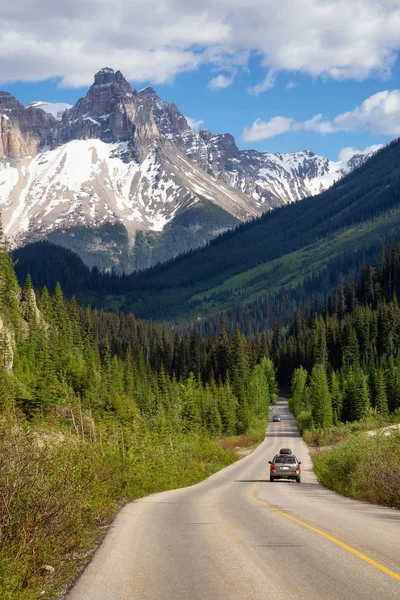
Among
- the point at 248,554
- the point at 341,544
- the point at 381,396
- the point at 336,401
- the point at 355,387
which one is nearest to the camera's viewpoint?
the point at 248,554

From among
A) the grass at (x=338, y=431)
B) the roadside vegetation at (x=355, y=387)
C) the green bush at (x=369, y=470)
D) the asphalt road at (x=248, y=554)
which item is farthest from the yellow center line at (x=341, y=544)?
the grass at (x=338, y=431)

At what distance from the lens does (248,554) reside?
1323 cm

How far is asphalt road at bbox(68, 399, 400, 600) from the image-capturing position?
10328 mm

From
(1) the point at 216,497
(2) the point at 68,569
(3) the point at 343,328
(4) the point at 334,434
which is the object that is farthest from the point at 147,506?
(3) the point at 343,328

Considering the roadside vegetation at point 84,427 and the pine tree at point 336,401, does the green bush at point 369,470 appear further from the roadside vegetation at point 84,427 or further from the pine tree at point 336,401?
the pine tree at point 336,401

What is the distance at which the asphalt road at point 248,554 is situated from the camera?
10.3 metres

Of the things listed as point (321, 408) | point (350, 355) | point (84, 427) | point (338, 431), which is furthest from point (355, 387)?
point (84, 427)

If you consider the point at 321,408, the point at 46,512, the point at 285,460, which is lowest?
the point at 285,460

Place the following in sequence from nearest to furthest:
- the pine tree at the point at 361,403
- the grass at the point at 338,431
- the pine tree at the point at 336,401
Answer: the grass at the point at 338,431 → the pine tree at the point at 361,403 → the pine tree at the point at 336,401

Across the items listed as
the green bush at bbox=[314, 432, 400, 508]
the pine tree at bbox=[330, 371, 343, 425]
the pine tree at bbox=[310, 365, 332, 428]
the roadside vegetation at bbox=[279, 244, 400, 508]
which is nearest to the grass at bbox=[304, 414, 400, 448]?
the roadside vegetation at bbox=[279, 244, 400, 508]

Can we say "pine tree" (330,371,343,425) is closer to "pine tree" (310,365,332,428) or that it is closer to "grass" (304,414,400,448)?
"pine tree" (310,365,332,428)

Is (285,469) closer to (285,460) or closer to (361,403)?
(285,460)

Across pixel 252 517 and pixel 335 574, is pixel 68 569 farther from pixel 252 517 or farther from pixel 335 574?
pixel 252 517

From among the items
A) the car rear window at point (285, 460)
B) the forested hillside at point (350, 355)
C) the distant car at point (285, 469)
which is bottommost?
the distant car at point (285, 469)
